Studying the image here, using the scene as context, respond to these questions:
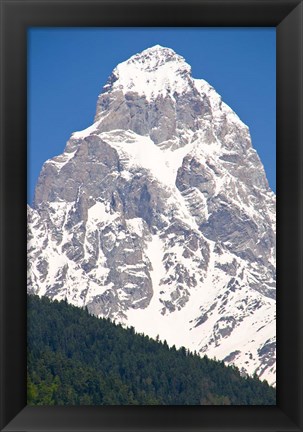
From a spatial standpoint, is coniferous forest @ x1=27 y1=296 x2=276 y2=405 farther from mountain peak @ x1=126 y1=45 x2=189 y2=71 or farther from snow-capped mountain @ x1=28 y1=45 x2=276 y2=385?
mountain peak @ x1=126 y1=45 x2=189 y2=71

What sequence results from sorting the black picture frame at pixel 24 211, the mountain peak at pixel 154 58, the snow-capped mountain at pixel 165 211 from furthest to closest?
the snow-capped mountain at pixel 165 211 < the mountain peak at pixel 154 58 < the black picture frame at pixel 24 211

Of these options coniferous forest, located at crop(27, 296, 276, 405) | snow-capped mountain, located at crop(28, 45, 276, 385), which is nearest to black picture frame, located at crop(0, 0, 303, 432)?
coniferous forest, located at crop(27, 296, 276, 405)

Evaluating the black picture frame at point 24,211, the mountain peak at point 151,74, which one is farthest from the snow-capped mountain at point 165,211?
the black picture frame at point 24,211

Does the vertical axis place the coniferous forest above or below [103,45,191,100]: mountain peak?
below

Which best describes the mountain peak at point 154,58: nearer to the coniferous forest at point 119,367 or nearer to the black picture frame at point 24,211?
the coniferous forest at point 119,367

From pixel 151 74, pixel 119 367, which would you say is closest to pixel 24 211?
pixel 119 367

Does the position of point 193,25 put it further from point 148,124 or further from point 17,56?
point 148,124

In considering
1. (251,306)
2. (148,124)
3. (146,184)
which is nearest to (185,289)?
(251,306)
